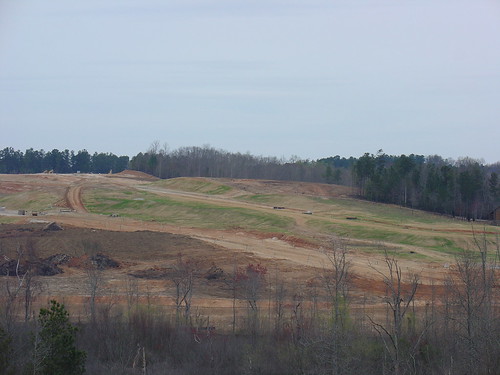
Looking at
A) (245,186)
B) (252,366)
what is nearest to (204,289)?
(252,366)

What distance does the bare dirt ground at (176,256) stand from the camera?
38625 millimetres

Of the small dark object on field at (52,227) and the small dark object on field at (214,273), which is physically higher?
the small dark object on field at (52,227)

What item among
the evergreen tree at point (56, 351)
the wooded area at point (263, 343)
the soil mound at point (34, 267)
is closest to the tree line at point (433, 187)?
the soil mound at point (34, 267)

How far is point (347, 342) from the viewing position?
845 inches

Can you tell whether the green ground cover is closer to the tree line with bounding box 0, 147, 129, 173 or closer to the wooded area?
the wooded area

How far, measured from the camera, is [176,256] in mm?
49531

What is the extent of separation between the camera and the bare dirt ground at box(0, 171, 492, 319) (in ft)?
127

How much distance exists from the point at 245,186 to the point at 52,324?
8953cm

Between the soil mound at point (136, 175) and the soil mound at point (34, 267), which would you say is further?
the soil mound at point (136, 175)

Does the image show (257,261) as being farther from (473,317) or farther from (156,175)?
(156,175)

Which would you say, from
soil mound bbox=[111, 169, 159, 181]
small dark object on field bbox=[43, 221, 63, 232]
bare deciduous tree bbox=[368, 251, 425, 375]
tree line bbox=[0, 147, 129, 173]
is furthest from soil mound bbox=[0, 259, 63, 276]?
tree line bbox=[0, 147, 129, 173]

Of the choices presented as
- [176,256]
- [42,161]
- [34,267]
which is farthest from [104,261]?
[42,161]

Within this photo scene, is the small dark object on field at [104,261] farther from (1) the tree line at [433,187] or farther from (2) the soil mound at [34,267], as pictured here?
(1) the tree line at [433,187]

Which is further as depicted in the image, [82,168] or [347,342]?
[82,168]
